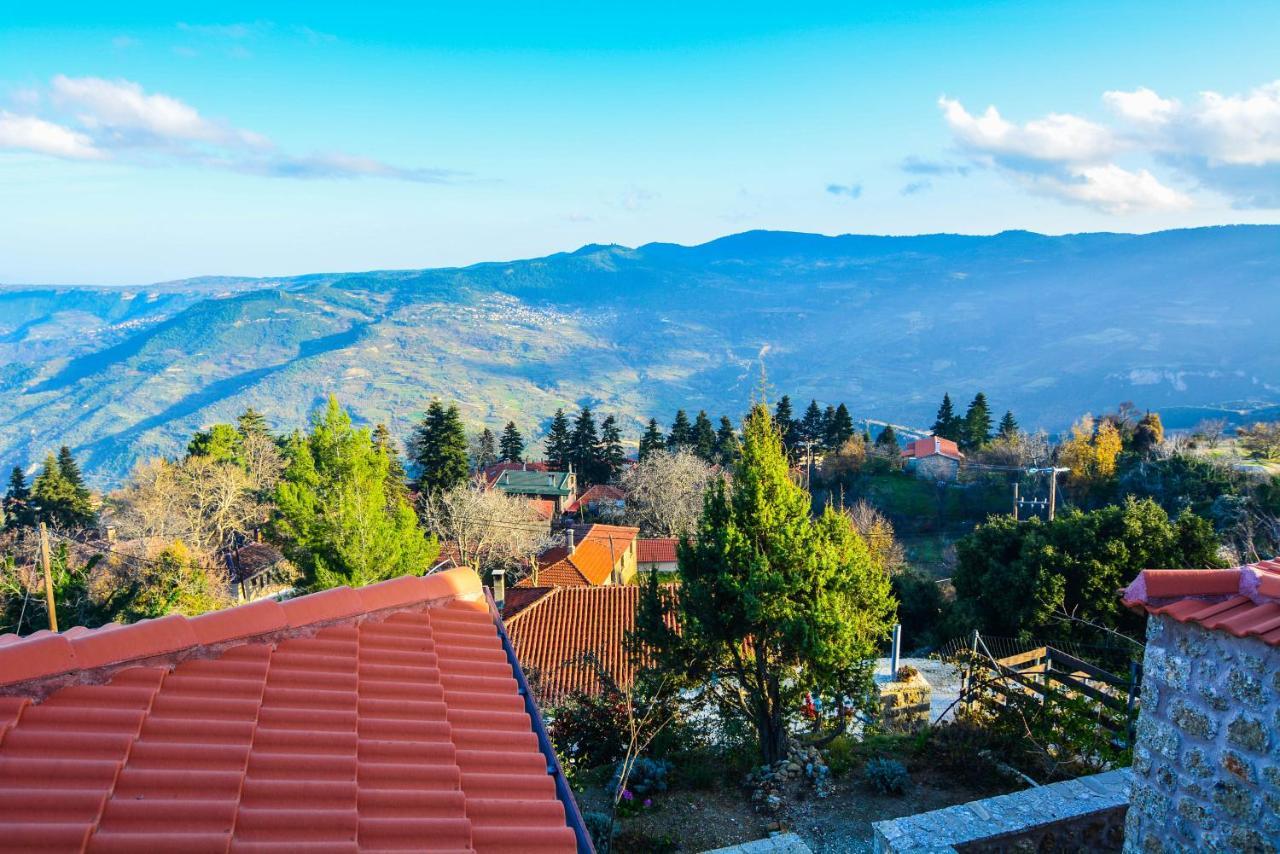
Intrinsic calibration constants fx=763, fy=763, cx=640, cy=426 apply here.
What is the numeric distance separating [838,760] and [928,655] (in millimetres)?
13137

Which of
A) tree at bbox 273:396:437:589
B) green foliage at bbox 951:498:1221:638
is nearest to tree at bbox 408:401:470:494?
tree at bbox 273:396:437:589

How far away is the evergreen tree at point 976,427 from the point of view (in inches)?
1857

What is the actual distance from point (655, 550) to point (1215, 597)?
98.3ft

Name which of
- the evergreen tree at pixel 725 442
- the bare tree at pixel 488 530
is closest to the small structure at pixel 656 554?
the bare tree at pixel 488 530

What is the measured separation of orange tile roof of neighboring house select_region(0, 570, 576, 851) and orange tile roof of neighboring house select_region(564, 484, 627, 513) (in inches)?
1506

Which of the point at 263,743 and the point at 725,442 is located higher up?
the point at 263,743

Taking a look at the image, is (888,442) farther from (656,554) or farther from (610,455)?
(656,554)

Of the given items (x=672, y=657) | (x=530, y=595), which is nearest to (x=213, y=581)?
Result: (x=530, y=595)

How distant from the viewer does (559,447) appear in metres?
52.3

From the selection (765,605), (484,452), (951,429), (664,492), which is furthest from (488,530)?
(951,429)

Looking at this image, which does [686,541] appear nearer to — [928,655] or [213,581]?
[928,655]

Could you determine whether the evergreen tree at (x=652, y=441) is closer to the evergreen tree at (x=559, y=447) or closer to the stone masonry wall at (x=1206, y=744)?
the evergreen tree at (x=559, y=447)

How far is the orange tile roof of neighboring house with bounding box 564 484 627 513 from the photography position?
4363 centimetres

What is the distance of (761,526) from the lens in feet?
29.3
